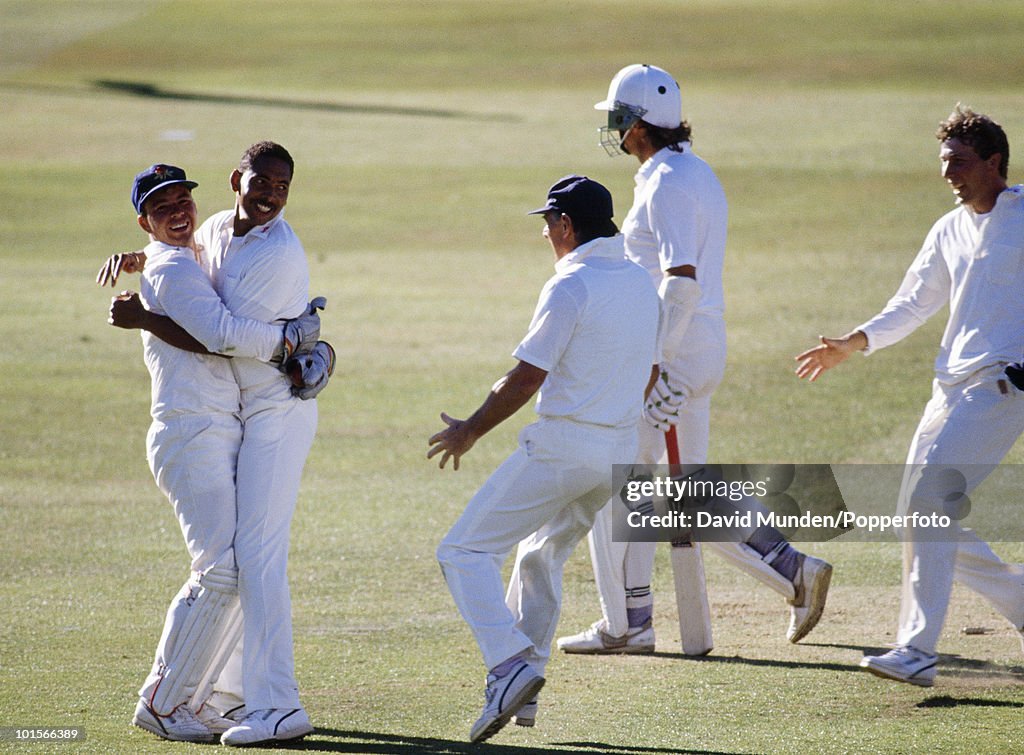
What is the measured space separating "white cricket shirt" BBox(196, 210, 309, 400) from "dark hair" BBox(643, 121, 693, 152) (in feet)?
7.22

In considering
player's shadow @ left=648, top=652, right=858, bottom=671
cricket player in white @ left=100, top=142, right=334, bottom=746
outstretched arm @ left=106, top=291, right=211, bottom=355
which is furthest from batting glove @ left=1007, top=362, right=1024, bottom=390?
outstretched arm @ left=106, top=291, right=211, bottom=355

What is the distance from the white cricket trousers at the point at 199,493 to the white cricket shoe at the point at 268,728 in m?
0.42

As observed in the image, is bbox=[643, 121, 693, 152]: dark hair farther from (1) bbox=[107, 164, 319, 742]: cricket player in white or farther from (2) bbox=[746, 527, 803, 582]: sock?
(1) bbox=[107, 164, 319, 742]: cricket player in white

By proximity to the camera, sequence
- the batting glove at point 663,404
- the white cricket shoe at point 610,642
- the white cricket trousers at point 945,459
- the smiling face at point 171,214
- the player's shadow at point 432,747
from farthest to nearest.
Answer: the white cricket shoe at point 610,642 → the batting glove at point 663,404 → the white cricket trousers at point 945,459 → the smiling face at point 171,214 → the player's shadow at point 432,747

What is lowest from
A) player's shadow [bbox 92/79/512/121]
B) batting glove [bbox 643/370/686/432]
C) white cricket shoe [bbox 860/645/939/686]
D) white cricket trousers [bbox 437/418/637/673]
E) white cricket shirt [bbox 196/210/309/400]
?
white cricket shoe [bbox 860/645/939/686]

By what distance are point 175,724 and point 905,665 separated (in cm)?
309

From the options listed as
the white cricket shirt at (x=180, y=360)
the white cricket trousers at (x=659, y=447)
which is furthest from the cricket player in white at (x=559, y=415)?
the white cricket trousers at (x=659, y=447)

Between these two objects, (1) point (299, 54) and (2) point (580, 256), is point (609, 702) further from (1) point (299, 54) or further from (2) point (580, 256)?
(1) point (299, 54)

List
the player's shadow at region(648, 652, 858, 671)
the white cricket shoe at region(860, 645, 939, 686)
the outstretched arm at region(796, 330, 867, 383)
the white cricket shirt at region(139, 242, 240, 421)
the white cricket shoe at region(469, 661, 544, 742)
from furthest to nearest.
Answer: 1. the outstretched arm at region(796, 330, 867, 383)
2. the player's shadow at region(648, 652, 858, 671)
3. the white cricket shoe at region(860, 645, 939, 686)
4. the white cricket shirt at region(139, 242, 240, 421)
5. the white cricket shoe at region(469, 661, 544, 742)

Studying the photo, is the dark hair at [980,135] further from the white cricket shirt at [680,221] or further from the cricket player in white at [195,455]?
the cricket player in white at [195,455]

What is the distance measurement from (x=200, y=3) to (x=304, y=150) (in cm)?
3169

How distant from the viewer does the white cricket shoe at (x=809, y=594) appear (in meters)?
7.73

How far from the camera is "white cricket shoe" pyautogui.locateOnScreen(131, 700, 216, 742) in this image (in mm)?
6316

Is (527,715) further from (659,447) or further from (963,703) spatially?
(659,447)
